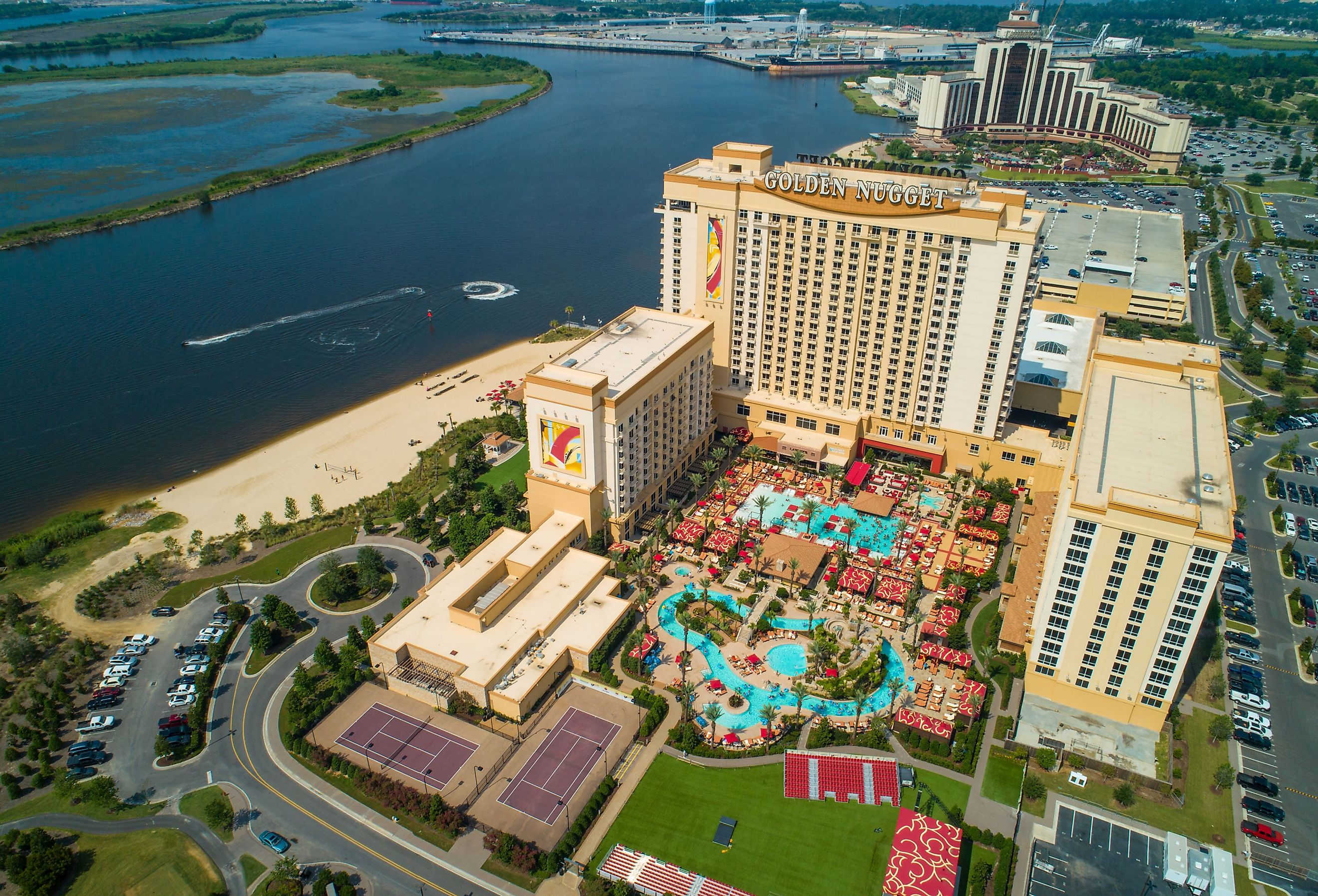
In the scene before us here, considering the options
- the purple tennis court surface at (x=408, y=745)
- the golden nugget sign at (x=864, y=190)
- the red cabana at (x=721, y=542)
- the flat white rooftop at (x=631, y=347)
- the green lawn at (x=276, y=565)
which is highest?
the golden nugget sign at (x=864, y=190)

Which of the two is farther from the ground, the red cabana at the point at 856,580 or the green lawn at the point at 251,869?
the red cabana at the point at 856,580

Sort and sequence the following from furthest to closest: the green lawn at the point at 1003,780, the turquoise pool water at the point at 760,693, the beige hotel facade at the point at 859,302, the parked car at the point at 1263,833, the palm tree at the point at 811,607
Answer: the beige hotel facade at the point at 859,302
the palm tree at the point at 811,607
the turquoise pool water at the point at 760,693
the green lawn at the point at 1003,780
the parked car at the point at 1263,833

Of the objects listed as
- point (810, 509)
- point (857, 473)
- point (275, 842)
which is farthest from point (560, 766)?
point (857, 473)

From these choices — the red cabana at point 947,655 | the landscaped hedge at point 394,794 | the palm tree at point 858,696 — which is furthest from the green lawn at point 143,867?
the red cabana at point 947,655

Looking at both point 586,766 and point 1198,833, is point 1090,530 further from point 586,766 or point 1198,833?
point 586,766

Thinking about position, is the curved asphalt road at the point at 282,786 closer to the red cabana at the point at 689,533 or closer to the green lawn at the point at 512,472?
the green lawn at the point at 512,472

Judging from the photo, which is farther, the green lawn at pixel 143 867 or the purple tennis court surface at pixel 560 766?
the purple tennis court surface at pixel 560 766


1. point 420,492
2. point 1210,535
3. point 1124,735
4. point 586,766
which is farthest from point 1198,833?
point 420,492

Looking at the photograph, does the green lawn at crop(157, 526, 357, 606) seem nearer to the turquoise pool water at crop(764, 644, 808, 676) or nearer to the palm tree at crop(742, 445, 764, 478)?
the palm tree at crop(742, 445, 764, 478)
